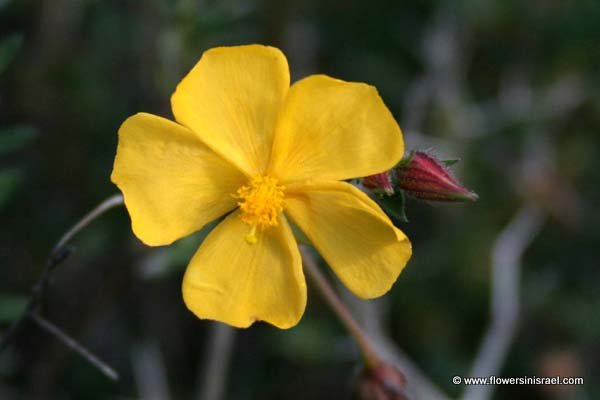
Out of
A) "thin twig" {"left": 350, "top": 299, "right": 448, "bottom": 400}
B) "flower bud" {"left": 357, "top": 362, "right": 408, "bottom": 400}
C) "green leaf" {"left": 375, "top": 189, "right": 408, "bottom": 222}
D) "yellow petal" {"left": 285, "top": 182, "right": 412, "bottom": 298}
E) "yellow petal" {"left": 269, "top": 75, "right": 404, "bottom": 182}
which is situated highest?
"yellow petal" {"left": 269, "top": 75, "right": 404, "bottom": 182}

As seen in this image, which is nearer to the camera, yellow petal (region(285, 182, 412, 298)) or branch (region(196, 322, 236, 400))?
yellow petal (region(285, 182, 412, 298))

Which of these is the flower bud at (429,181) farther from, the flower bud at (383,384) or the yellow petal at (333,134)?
the flower bud at (383,384)

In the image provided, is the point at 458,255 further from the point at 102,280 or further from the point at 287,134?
the point at 287,134

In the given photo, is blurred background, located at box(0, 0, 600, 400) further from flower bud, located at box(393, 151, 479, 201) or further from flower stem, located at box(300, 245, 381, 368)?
flower bud, located at box(393, 151, 479, 201)

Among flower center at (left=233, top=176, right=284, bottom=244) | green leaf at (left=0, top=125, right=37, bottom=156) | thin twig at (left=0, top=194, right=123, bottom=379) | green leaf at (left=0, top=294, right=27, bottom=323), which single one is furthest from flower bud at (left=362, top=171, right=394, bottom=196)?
green leaf at (left=0, top=294, right=27, bottom=323)

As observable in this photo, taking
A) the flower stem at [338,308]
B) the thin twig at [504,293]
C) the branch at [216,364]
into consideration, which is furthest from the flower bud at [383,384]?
the branch at [216,364]

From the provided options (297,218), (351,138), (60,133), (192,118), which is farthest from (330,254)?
(60,133)

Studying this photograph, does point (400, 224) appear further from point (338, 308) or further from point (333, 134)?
point (333, 134)
